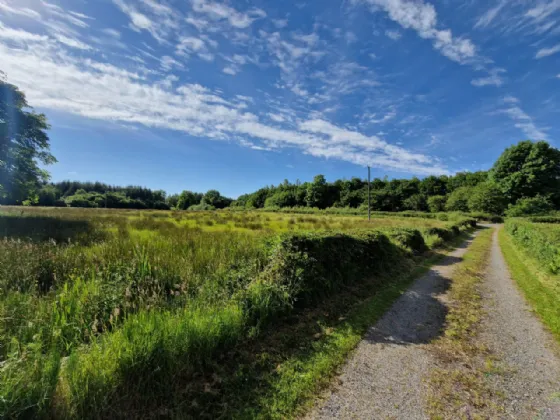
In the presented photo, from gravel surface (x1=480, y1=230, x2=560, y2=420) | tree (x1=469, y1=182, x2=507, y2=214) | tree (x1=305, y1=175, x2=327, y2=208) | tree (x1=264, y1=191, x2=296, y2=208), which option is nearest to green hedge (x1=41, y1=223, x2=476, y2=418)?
gravel surface (x1=480, y1=230, x2=560, y2=420)

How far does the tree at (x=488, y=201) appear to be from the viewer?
51562 millimetres

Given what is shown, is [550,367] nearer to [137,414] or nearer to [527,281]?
[137,414]

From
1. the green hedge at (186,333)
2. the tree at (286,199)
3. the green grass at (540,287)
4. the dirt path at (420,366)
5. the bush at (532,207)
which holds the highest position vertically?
the tree at (286,199)

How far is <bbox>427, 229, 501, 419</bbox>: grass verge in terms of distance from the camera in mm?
2723

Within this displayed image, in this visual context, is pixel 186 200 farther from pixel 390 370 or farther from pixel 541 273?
pixel 390 370

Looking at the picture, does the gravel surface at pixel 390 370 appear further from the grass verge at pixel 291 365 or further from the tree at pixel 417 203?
the tree at pixel 417 203

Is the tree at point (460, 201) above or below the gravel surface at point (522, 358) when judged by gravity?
above

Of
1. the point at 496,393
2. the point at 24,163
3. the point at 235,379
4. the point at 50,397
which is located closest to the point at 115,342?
the point at 50,397

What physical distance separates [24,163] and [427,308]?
28.2 meters

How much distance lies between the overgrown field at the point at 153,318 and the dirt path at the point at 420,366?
78 centimetres

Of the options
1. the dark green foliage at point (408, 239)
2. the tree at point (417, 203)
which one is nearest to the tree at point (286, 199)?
the tree at point (417, 203)

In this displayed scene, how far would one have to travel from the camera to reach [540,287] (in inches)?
300

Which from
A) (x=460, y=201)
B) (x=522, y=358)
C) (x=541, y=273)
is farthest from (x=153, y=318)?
(x=460, y=201)

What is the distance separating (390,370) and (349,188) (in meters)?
88.9
